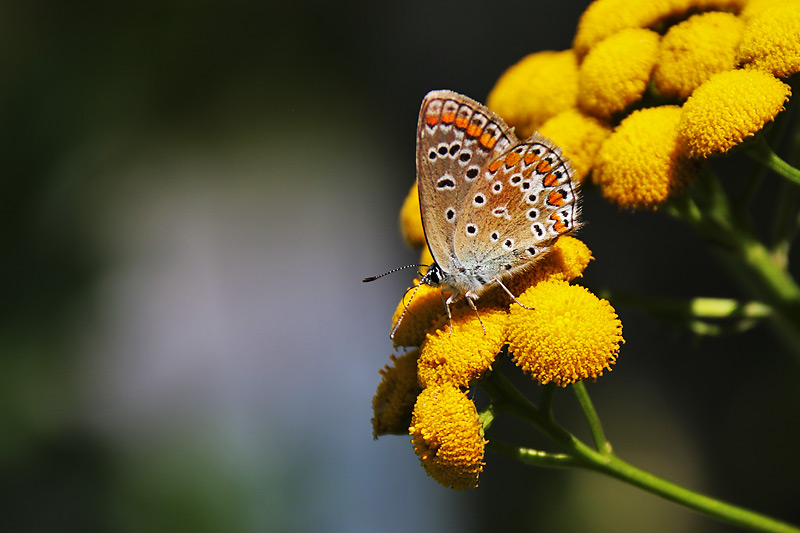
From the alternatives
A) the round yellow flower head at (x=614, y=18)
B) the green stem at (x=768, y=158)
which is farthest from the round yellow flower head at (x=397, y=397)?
the round yellow flower head at (x=614, y=18)

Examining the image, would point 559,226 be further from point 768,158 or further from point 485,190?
point 768,158

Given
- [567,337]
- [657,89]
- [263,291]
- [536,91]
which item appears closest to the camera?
[567,337]

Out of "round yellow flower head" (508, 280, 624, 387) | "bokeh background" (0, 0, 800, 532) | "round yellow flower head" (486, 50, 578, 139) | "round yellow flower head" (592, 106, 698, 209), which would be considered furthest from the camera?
"bokeh background" (0, 0, 800, 532)

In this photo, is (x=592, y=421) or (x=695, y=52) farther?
(x=695, y=52)

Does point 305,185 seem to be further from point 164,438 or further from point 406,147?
point 164,438

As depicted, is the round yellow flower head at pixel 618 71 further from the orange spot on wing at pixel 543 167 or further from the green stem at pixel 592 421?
the green stem at pixel 592 421

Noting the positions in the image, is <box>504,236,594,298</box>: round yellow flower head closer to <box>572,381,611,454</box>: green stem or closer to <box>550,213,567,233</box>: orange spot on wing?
<box>550,213,567,233</box>: orange spot on wing

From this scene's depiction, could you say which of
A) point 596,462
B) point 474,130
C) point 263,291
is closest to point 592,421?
point 596,462

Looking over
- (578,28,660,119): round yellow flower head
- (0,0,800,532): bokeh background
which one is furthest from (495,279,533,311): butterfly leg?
(0,0,800,532): bokeh background
